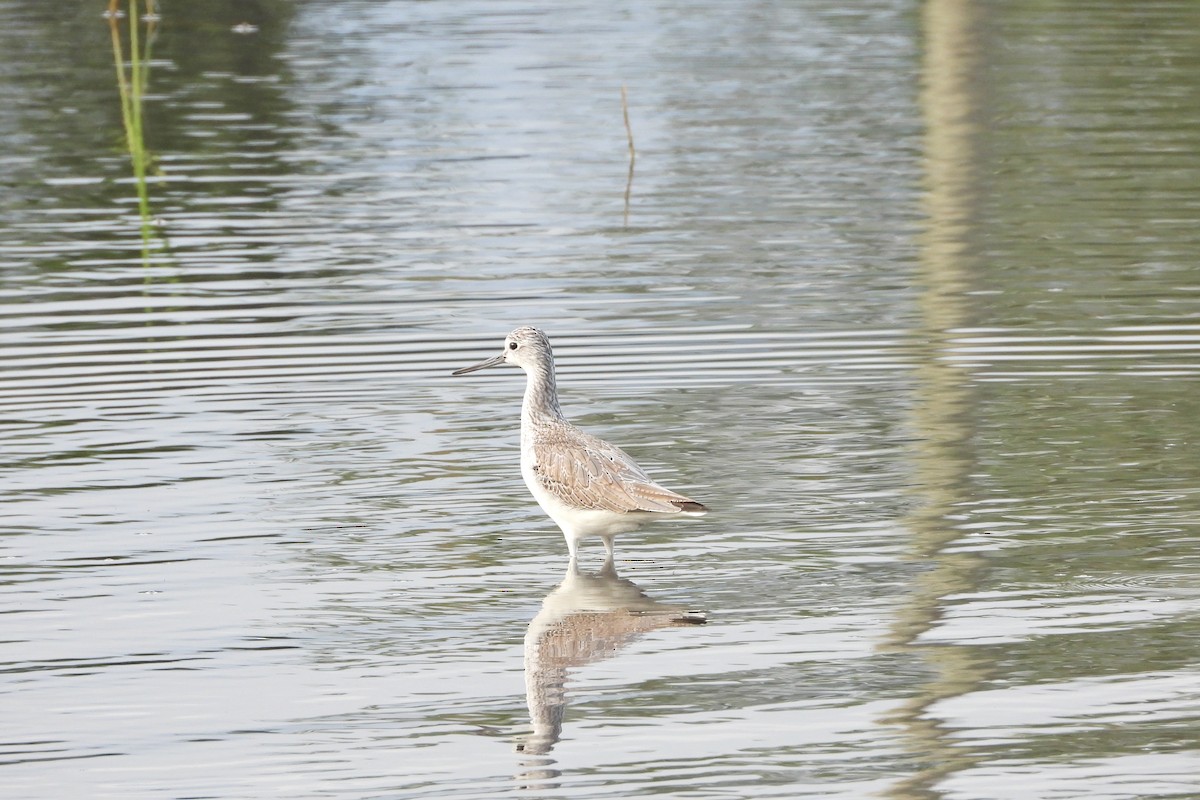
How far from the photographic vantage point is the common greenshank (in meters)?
9.95

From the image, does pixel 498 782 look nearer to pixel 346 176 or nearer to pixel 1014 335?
pixel 1014 335

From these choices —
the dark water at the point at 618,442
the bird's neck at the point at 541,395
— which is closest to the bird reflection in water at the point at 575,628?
the dark water at the point at 618,442

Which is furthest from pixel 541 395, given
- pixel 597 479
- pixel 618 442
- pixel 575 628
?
pixel 575 628

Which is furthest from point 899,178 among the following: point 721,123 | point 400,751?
point 400,751

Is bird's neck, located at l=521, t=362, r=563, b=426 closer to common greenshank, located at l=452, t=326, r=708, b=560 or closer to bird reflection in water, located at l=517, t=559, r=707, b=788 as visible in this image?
common greenshank, located at l=452, t=326, r=708, b=560

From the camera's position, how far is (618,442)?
485 inches

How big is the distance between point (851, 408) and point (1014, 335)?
2.17 metres

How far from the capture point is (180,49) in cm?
3197

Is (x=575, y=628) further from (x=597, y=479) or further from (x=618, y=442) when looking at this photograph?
(x=618, y=442)

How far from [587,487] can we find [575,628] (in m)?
0.91

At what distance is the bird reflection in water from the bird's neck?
1000mm

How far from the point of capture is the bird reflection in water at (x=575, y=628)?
8430 millimetres

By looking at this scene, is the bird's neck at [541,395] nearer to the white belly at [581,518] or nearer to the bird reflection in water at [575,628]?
the white belly at [581,518]

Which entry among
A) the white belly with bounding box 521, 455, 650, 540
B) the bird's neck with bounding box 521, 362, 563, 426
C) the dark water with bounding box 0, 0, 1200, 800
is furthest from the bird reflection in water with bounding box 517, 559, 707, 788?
the bird's neck with bounding box 521, 362, 563, 426
